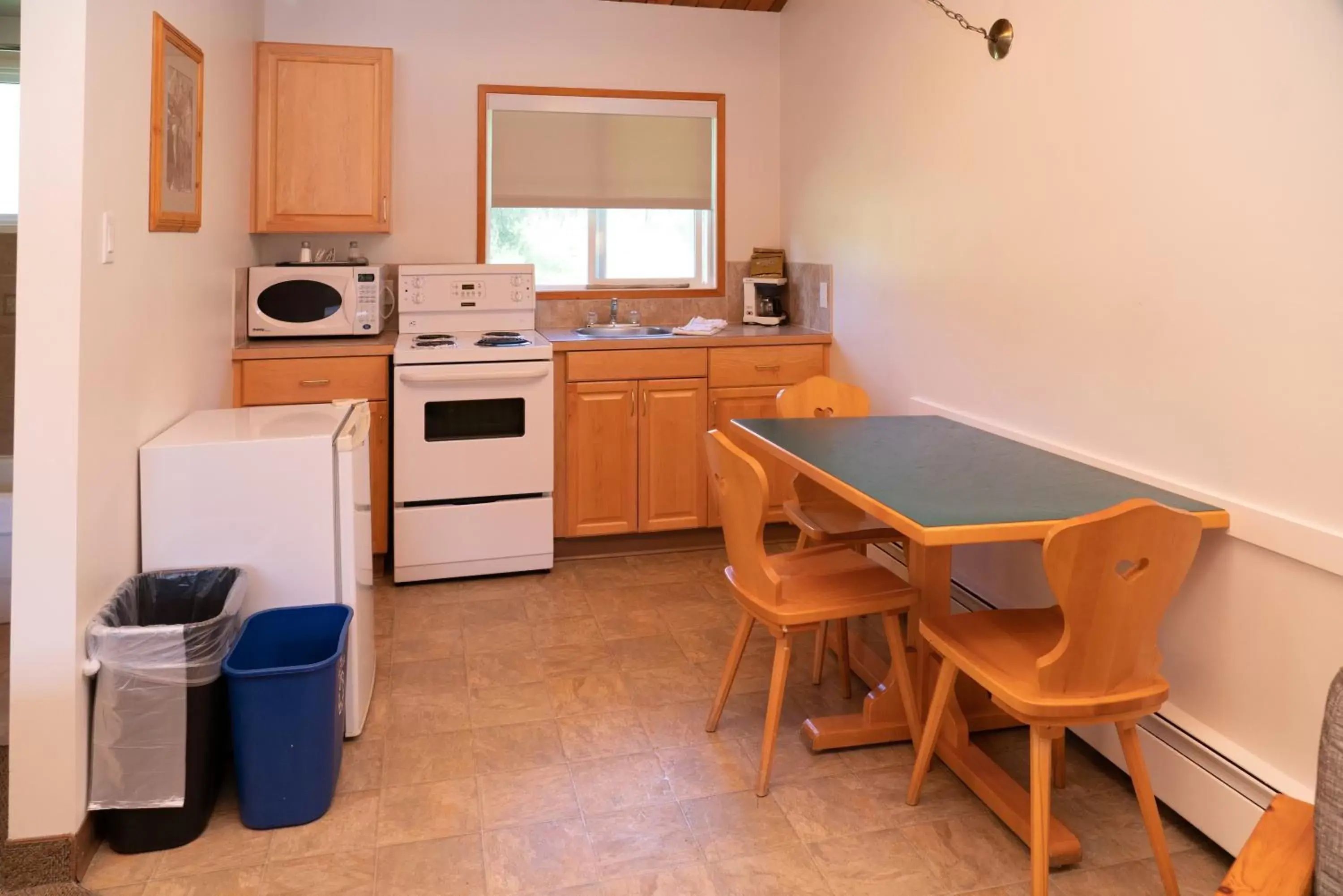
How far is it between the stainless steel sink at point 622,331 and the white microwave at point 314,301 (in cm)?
88

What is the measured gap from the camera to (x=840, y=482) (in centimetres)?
224

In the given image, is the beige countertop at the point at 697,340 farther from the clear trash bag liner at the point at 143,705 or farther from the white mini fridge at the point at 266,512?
the clear trash bag liner at the point at 143,705

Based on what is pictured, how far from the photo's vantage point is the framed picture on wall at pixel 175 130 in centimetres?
252

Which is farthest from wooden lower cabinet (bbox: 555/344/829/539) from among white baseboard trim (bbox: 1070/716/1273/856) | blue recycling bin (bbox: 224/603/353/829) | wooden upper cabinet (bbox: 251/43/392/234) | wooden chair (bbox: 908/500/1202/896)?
wooden chair (bbox: 908/500/1202/896)

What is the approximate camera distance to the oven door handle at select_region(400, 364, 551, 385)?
373 centimetres

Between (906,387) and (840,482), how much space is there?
58.0 inches

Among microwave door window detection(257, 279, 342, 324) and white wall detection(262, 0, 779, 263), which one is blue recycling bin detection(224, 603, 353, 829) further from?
white wall detection(262, 0, 779, 263)

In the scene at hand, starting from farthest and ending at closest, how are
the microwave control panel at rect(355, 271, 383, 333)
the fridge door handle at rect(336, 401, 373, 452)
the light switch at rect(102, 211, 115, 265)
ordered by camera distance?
1. the microwave control panel at rect(355, 271, 383, 333)
2. the fridge door handle at rect(336, 401, 373, 452)
3. the light switch at rect(102, 211, 115, 265)

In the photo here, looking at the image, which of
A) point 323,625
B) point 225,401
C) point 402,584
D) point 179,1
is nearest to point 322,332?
point 225,401

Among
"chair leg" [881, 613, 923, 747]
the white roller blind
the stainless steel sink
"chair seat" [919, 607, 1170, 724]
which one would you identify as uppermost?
the white roller blind

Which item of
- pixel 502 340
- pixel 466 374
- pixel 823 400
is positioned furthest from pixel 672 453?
pixel 823 400

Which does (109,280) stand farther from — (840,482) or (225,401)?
(840,482)

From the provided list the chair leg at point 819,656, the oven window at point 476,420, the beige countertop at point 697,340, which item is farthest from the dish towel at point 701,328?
the chair leg at point 819,656

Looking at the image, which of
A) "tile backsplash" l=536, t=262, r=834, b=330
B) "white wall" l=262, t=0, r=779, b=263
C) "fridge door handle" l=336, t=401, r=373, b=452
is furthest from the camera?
"tile backsplash" l=536, t=262, r=834, b=330
